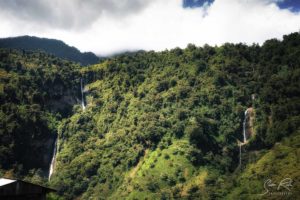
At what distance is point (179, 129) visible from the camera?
158 m

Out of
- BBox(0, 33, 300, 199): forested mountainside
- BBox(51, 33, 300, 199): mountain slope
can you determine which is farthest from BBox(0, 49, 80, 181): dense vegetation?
BBox(51, 33, 300, 199): mountain slope

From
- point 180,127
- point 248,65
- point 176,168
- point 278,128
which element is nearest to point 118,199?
point 176,168

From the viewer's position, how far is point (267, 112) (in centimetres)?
16312

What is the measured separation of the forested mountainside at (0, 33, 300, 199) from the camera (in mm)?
138000

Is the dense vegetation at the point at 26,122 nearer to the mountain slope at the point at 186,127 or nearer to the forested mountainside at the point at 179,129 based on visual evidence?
the forested mountainside at the point at 179,129

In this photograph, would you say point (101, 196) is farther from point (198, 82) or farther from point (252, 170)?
point (198, 82)
